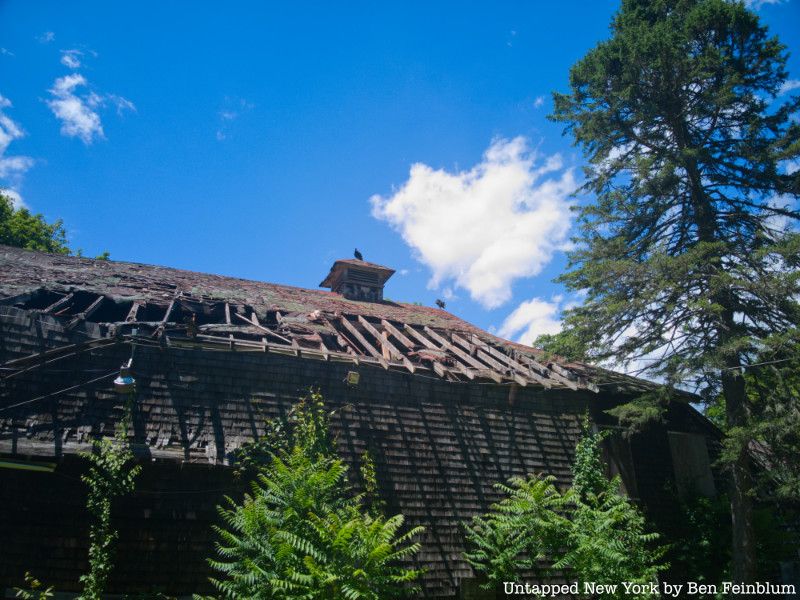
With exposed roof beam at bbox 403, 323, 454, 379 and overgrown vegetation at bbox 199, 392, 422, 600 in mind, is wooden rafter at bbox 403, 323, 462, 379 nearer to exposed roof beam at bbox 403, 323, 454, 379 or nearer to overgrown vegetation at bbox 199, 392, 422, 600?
exposed roof beam at bbox 403, 323, 454, 379

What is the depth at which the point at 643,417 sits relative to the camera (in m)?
10.9

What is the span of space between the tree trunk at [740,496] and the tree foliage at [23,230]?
2808 centimetres

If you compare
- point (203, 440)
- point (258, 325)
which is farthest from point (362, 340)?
point (203, 440)

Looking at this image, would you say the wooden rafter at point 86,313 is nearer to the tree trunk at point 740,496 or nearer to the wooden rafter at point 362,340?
the wooden rafter at point 362,340

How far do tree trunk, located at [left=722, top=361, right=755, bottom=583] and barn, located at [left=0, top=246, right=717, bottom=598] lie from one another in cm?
176

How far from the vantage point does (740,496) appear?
34.8ft

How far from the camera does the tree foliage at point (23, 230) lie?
24156 mm

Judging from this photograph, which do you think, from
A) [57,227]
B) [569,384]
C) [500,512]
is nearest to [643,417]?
[569,384]

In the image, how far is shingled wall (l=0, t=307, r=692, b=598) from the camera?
285 inches

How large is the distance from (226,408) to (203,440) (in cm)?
68

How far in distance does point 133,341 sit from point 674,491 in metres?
12.7

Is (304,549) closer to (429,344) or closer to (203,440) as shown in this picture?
(203,440)

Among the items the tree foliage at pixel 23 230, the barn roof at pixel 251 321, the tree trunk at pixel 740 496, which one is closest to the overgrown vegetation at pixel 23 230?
the tree foliage at pixel 23 230

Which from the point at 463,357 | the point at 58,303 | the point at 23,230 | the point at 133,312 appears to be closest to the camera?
the point at 58,303
